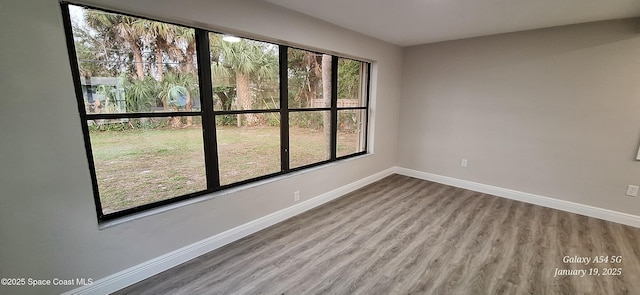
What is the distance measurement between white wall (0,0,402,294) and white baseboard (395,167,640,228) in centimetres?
359

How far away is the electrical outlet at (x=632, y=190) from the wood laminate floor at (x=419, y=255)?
38 cm

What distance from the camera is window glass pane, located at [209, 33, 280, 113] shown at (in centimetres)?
228

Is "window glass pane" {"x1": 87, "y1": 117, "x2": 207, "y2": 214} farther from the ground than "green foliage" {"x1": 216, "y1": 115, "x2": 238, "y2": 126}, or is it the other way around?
"green foliage" {"x1": 216, "y1": 115, "x2": 238, "y2": 126}

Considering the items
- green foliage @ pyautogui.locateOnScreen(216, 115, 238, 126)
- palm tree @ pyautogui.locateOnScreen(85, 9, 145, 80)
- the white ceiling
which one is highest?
the white ceiling

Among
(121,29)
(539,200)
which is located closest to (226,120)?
(121,29)

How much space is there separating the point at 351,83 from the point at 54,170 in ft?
10.8

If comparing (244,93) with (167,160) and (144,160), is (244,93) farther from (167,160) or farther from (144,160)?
(144,160)

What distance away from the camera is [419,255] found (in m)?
2.29

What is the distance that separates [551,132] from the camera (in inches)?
127

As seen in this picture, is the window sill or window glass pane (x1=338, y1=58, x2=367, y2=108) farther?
window glass pane (x1=338, y1=58, x2=367, y2=108)

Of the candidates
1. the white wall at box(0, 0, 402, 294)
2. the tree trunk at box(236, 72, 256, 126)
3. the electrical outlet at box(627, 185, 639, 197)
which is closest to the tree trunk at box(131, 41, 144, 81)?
the white wall at box(0, 0, 402, 294)

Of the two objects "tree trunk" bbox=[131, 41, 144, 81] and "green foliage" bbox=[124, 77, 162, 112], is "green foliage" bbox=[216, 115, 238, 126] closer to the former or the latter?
"green foliage" bbox=[124, 77, 162, 112]

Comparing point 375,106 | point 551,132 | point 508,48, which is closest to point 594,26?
point 508,48

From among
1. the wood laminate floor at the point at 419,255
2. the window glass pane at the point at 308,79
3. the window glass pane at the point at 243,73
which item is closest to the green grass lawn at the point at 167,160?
the window glass pane at the point at 243,73
